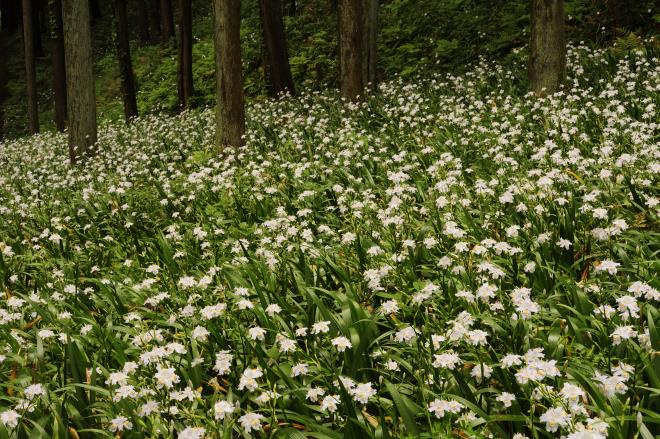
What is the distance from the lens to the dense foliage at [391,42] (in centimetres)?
1366

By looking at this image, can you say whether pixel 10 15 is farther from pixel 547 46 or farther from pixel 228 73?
pixel 547 46

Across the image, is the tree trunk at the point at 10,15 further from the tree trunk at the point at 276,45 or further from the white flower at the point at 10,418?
the white flower at the point at 10,418

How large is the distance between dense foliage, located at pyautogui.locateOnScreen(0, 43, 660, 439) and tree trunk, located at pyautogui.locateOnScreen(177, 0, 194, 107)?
9.81m

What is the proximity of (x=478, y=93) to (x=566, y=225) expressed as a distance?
6.69m

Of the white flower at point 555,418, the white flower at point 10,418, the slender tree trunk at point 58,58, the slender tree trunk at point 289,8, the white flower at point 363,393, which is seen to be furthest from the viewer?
the slender tree trunk at point 289,8

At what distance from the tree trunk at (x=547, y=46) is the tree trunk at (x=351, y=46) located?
11.3 feet

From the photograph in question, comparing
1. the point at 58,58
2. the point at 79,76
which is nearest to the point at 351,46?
the point at 79,76

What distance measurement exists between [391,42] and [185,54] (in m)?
6.55

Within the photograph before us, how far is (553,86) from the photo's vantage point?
30.2ft

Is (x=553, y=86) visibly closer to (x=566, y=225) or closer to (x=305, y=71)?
(x=566, y=225)

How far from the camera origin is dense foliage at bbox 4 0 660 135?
1366 centimetres

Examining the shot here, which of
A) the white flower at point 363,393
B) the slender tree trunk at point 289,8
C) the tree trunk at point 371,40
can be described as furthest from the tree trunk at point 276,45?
the white flower at point 363,393

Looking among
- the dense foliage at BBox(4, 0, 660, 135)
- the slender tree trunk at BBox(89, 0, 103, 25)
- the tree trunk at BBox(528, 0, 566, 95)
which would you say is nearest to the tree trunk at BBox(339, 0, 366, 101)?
the dense foliage at BBox(4, 0, 660, 135)

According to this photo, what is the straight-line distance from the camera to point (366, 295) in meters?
4.47
